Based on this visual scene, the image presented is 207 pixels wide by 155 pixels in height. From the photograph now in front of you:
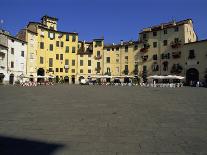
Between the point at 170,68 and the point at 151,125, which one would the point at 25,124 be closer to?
the point at 151,125

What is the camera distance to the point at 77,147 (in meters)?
4.83

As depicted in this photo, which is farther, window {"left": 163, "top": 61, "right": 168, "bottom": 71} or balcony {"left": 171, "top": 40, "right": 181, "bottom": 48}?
window {"left": 163, "top": 61, "right": 168, "bottom": 71}

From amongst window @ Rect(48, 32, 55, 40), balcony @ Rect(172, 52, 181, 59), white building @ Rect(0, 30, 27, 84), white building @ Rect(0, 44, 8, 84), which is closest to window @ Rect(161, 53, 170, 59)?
balcony @ Rect(172, 52, 181, 59)

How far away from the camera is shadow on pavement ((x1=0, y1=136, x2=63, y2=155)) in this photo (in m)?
4.52

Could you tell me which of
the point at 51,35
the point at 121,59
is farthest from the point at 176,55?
the point at 51,35

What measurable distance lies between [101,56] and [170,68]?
20.5 meters

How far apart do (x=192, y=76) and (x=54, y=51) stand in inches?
1363

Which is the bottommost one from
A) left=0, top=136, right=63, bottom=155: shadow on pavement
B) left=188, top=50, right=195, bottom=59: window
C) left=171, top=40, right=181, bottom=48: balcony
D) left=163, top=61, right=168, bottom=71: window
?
left=0, top=136, right=63, bottom=155: shadow on pavement

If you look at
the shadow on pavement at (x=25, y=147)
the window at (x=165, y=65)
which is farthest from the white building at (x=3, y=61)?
the shadow on pavement at (x=25, y=147)

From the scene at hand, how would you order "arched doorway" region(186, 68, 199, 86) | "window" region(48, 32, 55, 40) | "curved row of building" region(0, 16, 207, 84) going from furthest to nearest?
"window" region(48, 32, 55, 40)
"curved row of building" region(0, 16, 207, 84)
"arched doorway" region(186, 68, 199, 86)

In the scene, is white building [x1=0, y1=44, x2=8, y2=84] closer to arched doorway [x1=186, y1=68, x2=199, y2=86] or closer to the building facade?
the building facade

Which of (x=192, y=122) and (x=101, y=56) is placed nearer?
(x=192, y=122)

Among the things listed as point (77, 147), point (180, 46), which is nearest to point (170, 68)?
point (180, 46)

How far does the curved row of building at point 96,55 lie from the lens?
2002 inches
